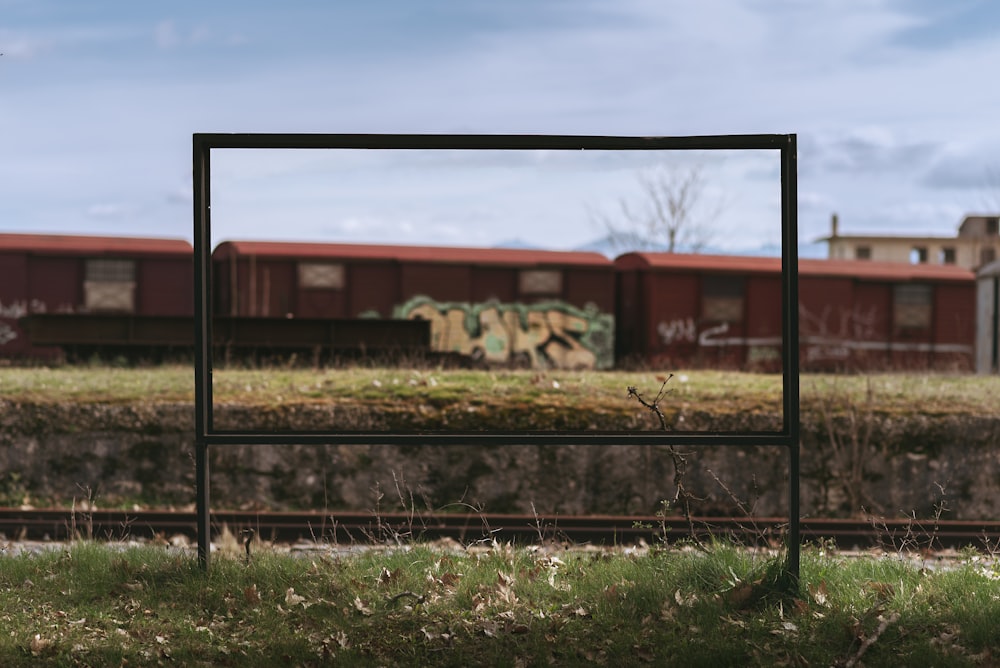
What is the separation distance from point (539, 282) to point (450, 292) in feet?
6.57

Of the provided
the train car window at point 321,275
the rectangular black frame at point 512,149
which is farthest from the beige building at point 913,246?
the rectangular black frame at point 512,149

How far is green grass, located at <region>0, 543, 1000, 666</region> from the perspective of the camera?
178 inches

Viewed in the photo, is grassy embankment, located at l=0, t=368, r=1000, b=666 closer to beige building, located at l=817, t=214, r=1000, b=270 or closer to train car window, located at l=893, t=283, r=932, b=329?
train car window, located at l=893, t=283, r=932, b=329

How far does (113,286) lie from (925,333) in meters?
18.7

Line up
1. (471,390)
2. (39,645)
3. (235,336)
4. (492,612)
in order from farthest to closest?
(235,336) → (471,390) → (492,612) → (39,645)

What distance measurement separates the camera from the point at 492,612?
15.9ft

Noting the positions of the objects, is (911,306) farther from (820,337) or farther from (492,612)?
(492,612)

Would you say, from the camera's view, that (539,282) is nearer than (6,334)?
No

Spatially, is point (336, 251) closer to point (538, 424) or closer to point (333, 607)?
point (538, 424)

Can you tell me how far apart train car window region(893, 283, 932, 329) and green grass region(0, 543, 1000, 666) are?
18.3 metres

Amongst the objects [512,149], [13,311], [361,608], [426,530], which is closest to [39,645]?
[361,608]

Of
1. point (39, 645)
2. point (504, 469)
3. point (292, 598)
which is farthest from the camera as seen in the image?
point (504, 469)

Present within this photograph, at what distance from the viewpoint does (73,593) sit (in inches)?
208

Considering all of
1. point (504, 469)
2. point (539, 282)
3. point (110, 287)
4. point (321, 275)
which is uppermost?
point (321, 275)
